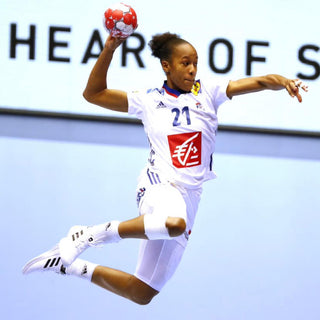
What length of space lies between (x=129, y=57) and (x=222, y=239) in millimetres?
1721

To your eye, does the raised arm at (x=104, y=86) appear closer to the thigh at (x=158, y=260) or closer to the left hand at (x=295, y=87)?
the thigh at (x=158, y=260)

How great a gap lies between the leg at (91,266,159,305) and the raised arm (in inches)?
38.9

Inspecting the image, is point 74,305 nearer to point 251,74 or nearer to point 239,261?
point 239,261

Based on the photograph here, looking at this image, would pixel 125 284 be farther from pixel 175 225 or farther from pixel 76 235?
pixel 175 225

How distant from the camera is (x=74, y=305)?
654cm

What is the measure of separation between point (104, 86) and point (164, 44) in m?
0.44

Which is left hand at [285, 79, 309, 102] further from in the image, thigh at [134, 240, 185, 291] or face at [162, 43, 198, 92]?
thigh at [134, 240, 185, 291]

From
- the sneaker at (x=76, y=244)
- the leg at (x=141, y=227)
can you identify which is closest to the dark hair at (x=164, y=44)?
the leg at (x=141, y=227)

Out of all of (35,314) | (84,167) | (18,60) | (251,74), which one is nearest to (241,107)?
(251,74)

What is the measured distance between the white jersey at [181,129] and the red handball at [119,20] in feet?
1.40

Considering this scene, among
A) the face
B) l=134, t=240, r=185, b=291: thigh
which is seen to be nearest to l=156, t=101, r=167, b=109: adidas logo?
the face

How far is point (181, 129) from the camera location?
470cm

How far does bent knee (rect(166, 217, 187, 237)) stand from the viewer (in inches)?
171

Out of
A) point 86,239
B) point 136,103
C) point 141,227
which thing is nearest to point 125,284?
point 86,239
